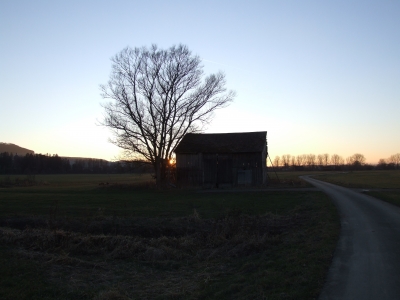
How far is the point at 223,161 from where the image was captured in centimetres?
4306

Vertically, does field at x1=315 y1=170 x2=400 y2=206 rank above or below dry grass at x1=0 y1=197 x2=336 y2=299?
above

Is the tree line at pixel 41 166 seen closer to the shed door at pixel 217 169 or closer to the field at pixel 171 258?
the shed door at pixel 217 169

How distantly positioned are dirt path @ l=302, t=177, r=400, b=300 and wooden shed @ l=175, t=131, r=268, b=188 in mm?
25246

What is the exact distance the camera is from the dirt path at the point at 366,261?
284 inches

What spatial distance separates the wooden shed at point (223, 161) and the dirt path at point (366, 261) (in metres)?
25.2

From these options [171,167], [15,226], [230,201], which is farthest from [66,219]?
[171,167]

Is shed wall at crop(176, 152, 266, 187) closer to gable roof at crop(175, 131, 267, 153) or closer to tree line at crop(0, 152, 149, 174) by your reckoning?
gable roof at crop(175, 131, 267, 153)

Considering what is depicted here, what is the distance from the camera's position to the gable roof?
43000mm

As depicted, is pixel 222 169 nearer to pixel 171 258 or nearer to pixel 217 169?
pixel 217 169

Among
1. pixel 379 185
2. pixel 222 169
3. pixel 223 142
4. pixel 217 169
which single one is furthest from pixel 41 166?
pixel 379 185

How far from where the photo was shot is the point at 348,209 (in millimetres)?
20203

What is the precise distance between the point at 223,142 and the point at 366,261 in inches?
1411

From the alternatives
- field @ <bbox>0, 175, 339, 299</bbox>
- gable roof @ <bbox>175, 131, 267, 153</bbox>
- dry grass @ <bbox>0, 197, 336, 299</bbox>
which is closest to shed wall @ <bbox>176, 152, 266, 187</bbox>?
gable roof @ <bbox>175, 131, 267, 153</bbox>

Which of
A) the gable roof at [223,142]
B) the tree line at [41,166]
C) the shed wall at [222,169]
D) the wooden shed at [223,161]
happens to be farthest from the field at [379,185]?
the tree line at [41,166]
